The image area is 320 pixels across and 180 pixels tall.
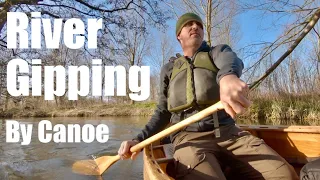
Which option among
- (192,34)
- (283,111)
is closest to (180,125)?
(192,34)

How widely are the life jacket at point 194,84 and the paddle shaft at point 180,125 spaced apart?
0.79ft

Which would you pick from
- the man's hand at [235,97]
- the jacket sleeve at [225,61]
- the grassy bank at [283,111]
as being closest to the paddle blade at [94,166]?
the jacket sleeve at [225,61]

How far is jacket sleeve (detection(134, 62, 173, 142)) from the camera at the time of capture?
7.13ft

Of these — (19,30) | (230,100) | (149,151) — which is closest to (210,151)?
(149,151)

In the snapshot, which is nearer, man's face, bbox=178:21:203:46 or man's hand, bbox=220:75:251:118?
man's hand, bbox=220:75:251:118

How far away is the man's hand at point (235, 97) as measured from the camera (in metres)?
0.99

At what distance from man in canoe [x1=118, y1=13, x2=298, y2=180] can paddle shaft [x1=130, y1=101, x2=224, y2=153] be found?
135 millimetres

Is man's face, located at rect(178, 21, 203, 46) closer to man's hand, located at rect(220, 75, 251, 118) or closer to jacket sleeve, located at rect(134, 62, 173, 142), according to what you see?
jacket sleeve, located at rect(134, 62, 173, 142)

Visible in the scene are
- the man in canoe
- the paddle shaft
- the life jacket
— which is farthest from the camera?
the life jacket

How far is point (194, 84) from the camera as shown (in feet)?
6.12

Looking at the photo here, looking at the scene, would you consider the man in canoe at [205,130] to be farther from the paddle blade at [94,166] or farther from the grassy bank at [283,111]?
the grassy bank at [283,111]

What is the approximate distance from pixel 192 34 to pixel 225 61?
0.54 meters

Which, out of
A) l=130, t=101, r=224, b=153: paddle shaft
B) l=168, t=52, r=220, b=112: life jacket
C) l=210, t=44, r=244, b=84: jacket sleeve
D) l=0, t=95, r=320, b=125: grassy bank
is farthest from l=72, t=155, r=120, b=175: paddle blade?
l=0, t=95, r=320, b=125: grassy bank

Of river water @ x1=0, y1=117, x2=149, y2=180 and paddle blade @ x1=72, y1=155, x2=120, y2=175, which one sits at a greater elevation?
paddle blade @ x1=72, y1=155, x2=120, y2=175
